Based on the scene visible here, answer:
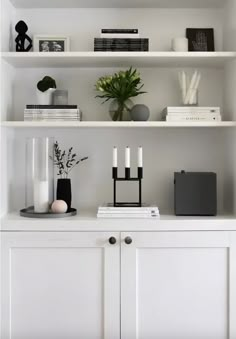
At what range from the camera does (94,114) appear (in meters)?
2.83

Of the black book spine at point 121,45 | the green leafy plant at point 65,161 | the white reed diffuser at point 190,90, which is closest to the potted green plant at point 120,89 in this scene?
the black book spine at point 121,45

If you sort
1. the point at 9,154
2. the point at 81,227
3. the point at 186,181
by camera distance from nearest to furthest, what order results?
the point at 81,227, the point at 186,181, the point at 9,154

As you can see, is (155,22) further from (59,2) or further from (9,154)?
(9,154)

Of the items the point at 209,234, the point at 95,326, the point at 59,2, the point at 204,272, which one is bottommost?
the point at 95,326

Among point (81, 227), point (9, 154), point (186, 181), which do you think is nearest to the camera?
point (81, 227)

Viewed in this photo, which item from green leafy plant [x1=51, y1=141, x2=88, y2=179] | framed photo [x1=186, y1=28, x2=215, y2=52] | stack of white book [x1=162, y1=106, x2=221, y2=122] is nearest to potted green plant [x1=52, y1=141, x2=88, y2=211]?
green leafy plant [x1=51, y1=141, x2=88, y2=179]

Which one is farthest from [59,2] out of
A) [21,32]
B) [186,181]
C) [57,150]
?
[186,181]

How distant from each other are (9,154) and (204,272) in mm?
1172

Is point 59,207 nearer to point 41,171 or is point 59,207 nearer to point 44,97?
point 41,171

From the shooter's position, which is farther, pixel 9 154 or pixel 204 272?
pixel 9 154

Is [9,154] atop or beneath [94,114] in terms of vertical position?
beneath

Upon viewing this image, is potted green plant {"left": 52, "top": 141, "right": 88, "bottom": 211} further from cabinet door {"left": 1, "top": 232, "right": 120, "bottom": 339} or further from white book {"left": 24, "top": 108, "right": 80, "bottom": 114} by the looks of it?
cabinet door {"left": 1, "top": 232, "right": 120, "bottom": 339}

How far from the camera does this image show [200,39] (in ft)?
9.12

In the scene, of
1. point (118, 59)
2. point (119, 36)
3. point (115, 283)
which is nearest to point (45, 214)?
point (115, 283)
